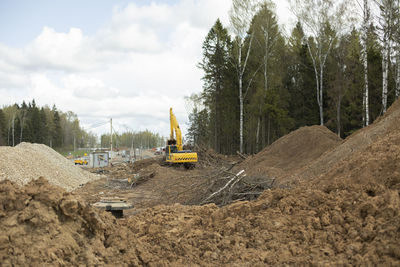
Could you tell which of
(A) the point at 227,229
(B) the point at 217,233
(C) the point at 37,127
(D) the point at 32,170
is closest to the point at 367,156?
(A) the point at 227,229

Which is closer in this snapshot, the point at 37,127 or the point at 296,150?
the point at 296,150

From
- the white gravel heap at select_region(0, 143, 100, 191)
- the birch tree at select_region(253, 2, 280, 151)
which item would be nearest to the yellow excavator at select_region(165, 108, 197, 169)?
the white gravel heap at select_region(0, 143, 100, 191)

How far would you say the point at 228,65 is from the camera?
99.0 ft

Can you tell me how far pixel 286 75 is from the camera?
3225cm

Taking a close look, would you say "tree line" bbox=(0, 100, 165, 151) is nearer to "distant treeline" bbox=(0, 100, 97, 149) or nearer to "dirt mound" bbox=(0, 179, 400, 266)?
"distant treeline" bbox=(0, 100, 97, 149)

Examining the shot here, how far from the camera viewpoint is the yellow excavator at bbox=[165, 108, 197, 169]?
19562mm

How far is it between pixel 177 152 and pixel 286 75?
1673cm

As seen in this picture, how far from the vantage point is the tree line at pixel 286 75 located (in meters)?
24.8

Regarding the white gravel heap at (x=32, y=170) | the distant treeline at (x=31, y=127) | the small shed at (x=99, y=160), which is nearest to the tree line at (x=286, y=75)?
the small shed at (x=99, y=160)

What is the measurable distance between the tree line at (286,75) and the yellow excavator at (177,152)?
5943 millimetres

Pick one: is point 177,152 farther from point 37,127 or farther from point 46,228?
point 37,127

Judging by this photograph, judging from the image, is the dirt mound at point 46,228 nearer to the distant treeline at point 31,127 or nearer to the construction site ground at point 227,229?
the construction site ground at point 227,229

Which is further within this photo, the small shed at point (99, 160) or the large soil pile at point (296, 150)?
the small shed at point (99, 160)

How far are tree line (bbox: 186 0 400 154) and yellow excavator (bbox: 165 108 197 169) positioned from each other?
5.94m
